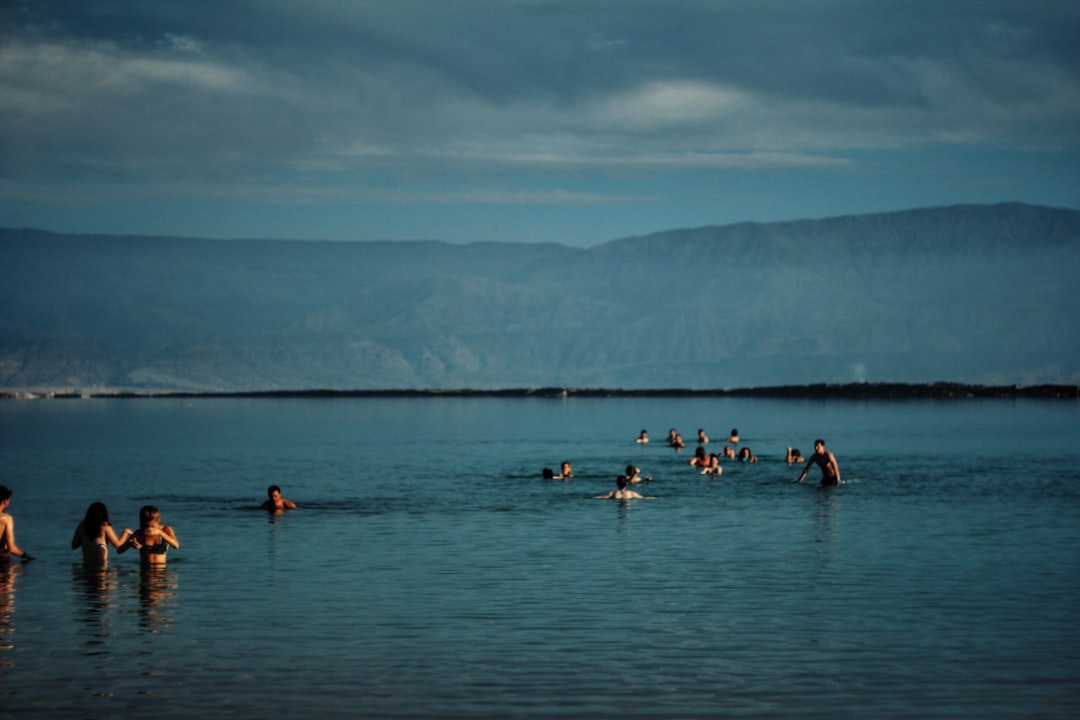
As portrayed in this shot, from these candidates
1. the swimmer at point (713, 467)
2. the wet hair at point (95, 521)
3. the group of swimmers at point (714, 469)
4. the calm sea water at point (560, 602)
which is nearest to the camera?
the calm sea water at point (560, 602)

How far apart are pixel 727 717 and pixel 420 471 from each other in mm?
49268

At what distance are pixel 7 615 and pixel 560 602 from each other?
9844mm

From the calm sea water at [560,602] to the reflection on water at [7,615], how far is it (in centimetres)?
10

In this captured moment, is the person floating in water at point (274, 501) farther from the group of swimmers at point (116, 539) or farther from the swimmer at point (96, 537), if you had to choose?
the swimmer at point (96, 537)

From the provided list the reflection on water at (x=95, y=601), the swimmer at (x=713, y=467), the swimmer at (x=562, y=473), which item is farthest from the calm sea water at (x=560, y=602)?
the swimmer at (x=713, y=467)

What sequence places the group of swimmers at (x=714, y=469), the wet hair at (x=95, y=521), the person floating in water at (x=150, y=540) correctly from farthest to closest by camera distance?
the group of swimmers at (x=714, y=469)
the person floating in water at (x=150, y=540)
the wet hair at (x=95, y=521)

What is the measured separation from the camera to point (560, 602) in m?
27.3

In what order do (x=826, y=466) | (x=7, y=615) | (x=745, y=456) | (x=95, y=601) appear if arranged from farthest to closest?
(x=745, y=456), (x=826, y=466), (x=95, y=601), (x=7, y=615)

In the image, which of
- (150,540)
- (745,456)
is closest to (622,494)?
(150,540)

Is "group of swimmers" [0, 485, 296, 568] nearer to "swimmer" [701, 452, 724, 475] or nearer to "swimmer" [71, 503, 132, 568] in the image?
"swimmer" [71, 503, 132, 568]

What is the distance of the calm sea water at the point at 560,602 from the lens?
20.1 metres

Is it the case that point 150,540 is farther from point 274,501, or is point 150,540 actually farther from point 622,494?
point 622,494

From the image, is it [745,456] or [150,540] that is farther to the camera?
[745,456]

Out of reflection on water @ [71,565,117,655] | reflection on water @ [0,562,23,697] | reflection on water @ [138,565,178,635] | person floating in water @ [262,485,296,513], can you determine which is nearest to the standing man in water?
person floating in water @ [262,485,296,513]
